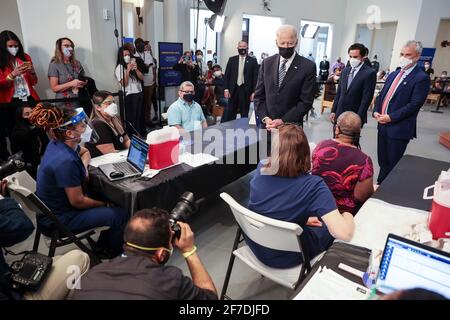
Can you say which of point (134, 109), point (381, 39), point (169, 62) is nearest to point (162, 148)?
point (134, 109)

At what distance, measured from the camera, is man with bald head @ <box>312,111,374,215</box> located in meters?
1.78

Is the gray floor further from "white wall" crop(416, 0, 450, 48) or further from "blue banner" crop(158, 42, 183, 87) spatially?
"white wall" crop(416, 0, 450, 48)

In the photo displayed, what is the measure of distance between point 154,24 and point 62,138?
5497mm

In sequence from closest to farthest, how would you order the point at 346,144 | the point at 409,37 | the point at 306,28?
the point at 346,144
the point at 409,37
the point at 306,28

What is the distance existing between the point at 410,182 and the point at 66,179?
2.11 meters

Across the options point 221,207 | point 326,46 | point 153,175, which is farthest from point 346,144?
point 326,46

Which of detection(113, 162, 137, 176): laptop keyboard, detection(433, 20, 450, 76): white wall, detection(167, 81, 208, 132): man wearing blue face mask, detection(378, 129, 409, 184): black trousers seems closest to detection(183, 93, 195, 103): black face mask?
detection(167, 81, 208, 132): man wearing blue face mask

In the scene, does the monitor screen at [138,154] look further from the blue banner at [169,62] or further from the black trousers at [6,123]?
the blue banner at [169,62]

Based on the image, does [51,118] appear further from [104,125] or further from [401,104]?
[401,104]

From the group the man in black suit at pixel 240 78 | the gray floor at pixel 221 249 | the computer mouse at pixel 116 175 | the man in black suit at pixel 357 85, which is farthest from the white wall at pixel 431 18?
the computer mouse at pixel 116 175

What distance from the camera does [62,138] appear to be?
188cm

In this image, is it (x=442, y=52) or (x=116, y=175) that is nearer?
(x=116, y=175)

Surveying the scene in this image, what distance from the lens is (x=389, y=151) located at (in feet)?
10.1

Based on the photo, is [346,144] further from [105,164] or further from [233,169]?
[105,164]
